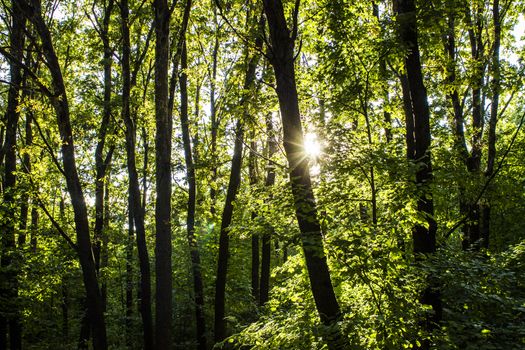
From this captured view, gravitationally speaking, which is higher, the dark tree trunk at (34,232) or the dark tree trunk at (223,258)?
the dark tree trunk at (34,232)

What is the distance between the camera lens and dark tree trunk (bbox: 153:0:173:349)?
9055mm

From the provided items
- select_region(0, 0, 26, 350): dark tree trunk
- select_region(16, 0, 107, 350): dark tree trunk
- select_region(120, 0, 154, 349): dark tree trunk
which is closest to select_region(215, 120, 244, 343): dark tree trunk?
select_region(120, 0, 154, 349): dark tree trunk

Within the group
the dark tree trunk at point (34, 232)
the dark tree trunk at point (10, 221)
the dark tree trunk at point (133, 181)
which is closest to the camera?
the dark tree trunk at point (133, 181)

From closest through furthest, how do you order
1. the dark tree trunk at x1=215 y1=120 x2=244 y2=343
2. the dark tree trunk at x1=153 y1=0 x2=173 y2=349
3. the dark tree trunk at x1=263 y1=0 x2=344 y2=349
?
the dark tree trunk at x1=263 y1=0 x2=344 y2=349 → the dark tree trunk at x1=153 y1=0 x2=173 y2=349 → the dark tree trunk at x1=215 y1=120 x2=244 y2=343

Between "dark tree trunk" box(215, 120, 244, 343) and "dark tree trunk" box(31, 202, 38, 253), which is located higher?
"dark tree trunk" box(31, 202, 38, 253)

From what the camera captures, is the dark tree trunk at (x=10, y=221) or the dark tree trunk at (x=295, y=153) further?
the dark tree trunk at (x=10, y=221)

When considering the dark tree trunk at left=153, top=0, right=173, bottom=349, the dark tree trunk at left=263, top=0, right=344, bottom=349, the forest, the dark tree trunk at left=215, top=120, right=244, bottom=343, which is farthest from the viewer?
the dark tree trunk at left=215, top=120, right=244, bottom=343

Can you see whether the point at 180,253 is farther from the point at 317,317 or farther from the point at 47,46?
the point at 317,317

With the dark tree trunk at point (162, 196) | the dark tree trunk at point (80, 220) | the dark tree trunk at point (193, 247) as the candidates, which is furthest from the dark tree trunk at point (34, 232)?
the dark tree trunk at point (162, 196)

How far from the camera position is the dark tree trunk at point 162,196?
905cm

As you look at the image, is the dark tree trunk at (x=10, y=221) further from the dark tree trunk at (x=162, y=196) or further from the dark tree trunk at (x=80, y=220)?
the dark tree trunk at (x=162, y=196)

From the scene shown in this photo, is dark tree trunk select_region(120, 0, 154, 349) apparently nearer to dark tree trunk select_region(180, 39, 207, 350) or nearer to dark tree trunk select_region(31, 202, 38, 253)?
dark tree trunk select_region(180, 39, 207, 350)

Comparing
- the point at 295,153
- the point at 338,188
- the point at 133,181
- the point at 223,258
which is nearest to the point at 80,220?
the point at 133,181

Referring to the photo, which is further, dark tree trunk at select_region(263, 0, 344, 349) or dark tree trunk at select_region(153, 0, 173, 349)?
dark tree trunk at select_region(153, 0, 173, 349)
